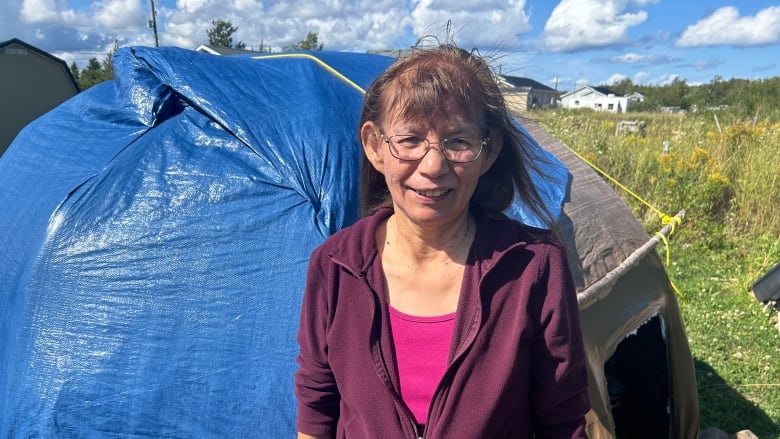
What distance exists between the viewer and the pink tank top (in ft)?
4.31

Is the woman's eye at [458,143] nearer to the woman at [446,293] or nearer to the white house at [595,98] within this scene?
the woman at [446,293]

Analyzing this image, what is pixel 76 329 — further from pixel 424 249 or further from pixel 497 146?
pixel 497 146

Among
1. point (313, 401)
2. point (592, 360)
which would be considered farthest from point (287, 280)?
point (592, 360)

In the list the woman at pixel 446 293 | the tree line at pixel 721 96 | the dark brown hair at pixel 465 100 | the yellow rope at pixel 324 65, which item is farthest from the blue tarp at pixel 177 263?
the tree line at pixel 721 96

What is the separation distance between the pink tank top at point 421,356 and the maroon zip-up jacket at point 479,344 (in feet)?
0.08

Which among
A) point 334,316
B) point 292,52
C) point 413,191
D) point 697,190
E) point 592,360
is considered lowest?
point 697,190

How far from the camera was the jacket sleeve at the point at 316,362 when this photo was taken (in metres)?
1.42

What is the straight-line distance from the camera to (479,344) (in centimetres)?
127

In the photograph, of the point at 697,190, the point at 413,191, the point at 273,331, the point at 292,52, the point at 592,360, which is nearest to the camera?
the point at 413,191

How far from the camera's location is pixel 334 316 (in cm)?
138

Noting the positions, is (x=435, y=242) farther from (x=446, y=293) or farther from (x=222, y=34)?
(x=222, y=34)

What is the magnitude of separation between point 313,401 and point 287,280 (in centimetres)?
59

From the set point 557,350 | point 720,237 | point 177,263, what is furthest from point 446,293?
point 720,237

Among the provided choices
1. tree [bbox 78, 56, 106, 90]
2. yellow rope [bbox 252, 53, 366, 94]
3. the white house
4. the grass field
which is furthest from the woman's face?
the white house
